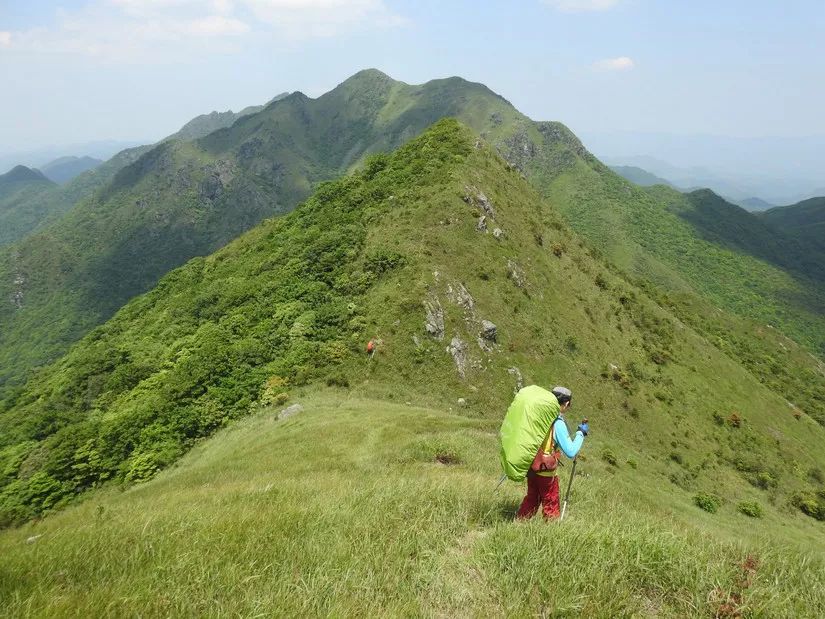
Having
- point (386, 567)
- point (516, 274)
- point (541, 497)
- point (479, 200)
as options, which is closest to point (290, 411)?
point (541, 497)

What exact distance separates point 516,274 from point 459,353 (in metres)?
14.3

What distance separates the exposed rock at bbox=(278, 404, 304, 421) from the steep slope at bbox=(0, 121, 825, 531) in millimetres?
2840

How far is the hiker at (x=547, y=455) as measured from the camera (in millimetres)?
8219

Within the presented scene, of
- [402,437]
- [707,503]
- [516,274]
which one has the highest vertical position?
[516,274]

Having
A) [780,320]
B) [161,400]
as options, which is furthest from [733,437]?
[780,320]

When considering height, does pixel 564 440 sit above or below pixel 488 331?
above

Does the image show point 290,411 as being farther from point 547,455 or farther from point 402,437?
point 547,455

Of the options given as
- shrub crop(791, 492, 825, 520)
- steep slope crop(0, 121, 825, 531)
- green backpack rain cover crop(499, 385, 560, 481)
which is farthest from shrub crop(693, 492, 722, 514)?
green backpack rain cover crop(499, 385, 560, 481)

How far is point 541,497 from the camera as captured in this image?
28.3ft

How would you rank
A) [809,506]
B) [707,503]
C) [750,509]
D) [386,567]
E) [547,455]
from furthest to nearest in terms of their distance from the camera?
1. [809,506]
2. [750,509]
3. [707,503]
4. [547,455]
5. [386,567]

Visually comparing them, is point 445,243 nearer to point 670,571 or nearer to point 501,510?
point 501,510

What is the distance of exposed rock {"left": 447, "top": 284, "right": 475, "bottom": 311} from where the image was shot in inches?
1625

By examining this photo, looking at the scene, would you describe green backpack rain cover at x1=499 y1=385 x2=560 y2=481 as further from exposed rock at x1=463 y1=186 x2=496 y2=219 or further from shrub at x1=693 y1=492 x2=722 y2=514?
exposed rock at x1=463 y1=186 x2=496 y2=219

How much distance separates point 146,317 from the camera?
58312mm
